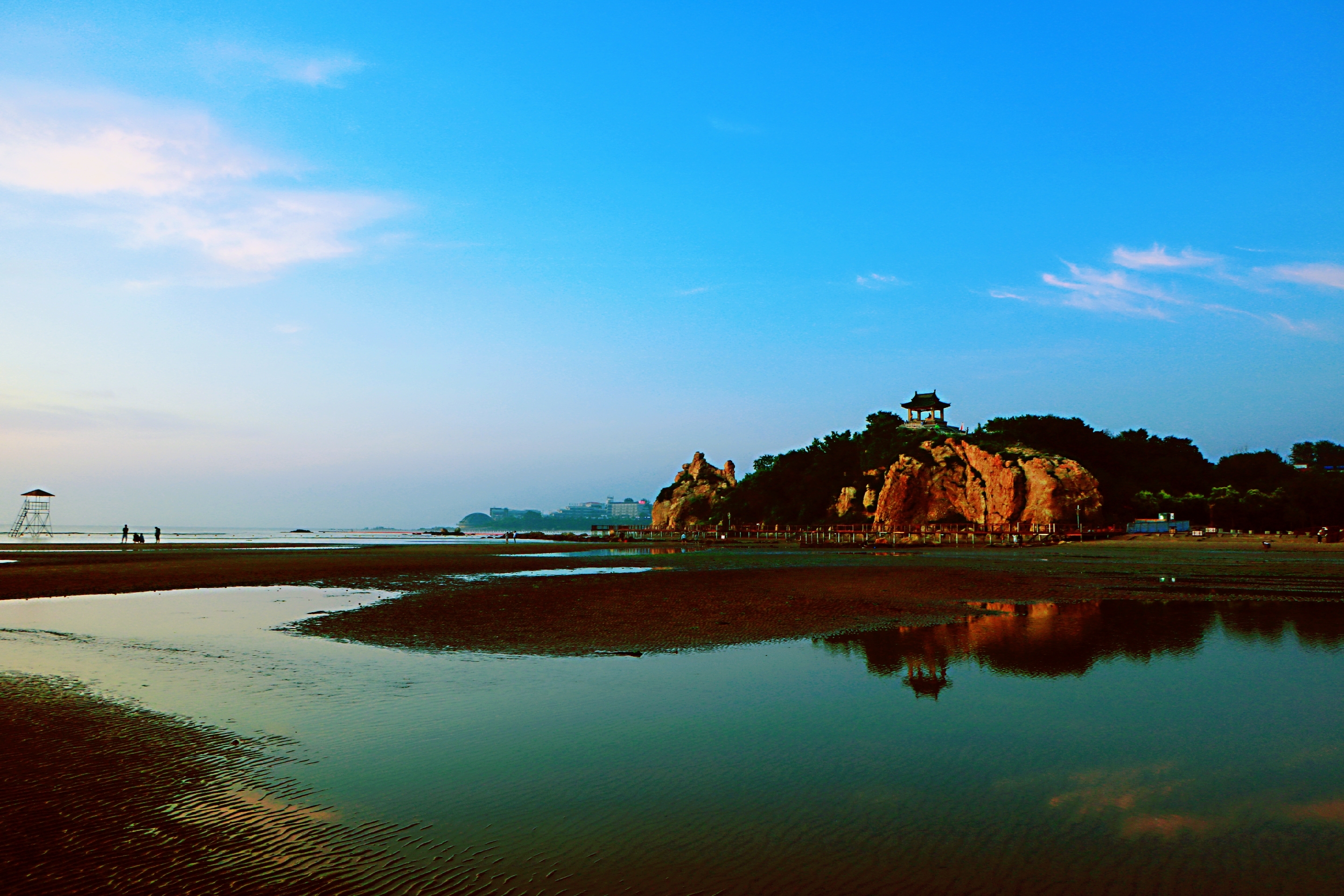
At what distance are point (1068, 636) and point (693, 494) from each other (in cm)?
15349

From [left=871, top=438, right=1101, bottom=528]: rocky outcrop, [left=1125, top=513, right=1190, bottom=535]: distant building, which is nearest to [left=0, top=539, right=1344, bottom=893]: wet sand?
[left=1125, top=513, right=1190, bottom=535]: distant building

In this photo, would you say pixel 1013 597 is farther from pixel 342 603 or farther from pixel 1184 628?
pixel 342 603

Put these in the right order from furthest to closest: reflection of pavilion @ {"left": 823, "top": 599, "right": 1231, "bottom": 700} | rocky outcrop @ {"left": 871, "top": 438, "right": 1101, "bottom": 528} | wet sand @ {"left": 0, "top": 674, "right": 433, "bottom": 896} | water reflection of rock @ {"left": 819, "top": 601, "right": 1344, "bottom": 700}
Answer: rocky outcrop @ {"left": 871, "top": 438, "right": 1101, "bottom": 528}, water reflection of rock @ {"left": 819, "top": 601, "right": 1344, "bottom": 700}, reflection of pavilion @ {"left": 823, "top": 599, "right": 1231, "bottom": 700}, wet sand @ {"left": 0, "top": 674, "right": 433, "bottom": 896}

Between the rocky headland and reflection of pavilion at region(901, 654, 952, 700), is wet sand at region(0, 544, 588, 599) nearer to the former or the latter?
reflection of pavilion at region(901, 654, 952, 700)

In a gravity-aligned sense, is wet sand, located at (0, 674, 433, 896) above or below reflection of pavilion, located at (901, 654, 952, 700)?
above

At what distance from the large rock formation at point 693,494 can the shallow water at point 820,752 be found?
147256mm

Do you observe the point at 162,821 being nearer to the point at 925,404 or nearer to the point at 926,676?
the point at 926,676

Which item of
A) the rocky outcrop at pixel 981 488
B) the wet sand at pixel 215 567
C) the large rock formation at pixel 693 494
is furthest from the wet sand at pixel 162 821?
the large rock formation at pixel 693 494

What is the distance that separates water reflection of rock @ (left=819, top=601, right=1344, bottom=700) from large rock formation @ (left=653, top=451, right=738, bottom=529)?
458ft

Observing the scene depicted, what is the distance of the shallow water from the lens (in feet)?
17.9

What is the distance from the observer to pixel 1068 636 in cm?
1645

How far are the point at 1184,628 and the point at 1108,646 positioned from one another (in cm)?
390

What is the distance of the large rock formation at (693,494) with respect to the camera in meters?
166

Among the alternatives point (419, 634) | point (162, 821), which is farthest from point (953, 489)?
point (162, 821)
